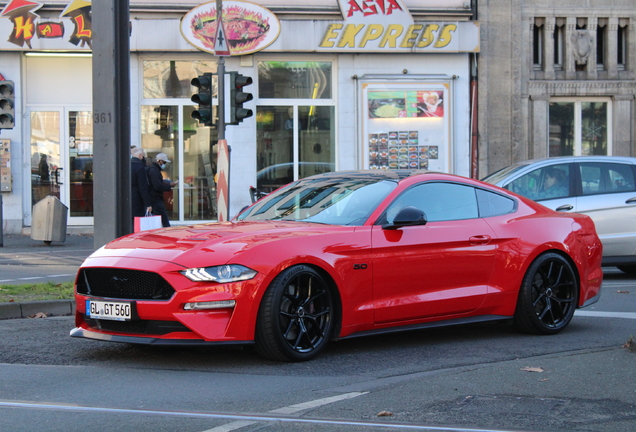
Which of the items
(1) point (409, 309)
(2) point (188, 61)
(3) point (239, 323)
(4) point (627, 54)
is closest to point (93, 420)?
(3) point (239, 323)

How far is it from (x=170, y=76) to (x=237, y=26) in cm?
202

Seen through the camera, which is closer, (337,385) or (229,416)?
(229,416)

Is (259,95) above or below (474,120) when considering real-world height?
above

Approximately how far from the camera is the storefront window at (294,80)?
848 inches

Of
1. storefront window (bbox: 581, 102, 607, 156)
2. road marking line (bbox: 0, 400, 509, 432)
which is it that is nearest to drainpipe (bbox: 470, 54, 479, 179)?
storefront window (bbox: 581, 102, 607, 156)

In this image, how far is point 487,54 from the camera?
21938 millimetres

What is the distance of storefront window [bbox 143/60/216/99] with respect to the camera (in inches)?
837

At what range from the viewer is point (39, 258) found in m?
15.3

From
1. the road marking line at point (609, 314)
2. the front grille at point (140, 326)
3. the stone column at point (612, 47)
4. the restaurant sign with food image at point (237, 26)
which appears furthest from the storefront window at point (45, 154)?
the front grille at point (140, 326)

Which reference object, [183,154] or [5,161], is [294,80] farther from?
[5,161]

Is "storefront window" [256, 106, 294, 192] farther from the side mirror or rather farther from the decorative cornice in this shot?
the side mirror

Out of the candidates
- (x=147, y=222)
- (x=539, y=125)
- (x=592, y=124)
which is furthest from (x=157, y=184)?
(x=592, y=124)

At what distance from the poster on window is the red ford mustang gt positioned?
44.0ft

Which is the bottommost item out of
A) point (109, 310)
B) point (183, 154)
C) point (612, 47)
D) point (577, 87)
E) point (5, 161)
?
point (109, 310)
